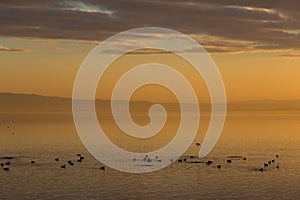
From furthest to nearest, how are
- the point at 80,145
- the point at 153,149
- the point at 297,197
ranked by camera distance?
the point at 80,145, the point at 153,149, the point at 297,197

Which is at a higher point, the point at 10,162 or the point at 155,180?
the point at 10,162

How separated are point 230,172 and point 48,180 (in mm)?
32342

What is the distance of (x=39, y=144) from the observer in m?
148

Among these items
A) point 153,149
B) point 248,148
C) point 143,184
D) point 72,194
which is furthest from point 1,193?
point 248,148

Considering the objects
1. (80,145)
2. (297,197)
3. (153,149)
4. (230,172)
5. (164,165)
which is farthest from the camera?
(80,145)

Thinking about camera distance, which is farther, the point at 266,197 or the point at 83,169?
the point at 83,169

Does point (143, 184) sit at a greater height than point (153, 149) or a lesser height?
lesser

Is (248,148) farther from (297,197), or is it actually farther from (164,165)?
(297,197)

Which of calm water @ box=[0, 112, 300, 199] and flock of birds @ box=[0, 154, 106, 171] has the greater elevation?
flock of birds @ box=[0, 154, 106, 171]

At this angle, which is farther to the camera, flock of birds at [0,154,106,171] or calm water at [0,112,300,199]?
flock of birds at [0,154,106,171]

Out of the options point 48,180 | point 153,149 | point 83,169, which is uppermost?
point 153,149

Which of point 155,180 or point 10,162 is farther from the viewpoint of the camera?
point 10,162

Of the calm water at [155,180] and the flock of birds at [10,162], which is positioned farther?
the flock of birds at [10,162]

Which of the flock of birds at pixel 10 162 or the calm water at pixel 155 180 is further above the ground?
the flock of birds at pixel 10 162
